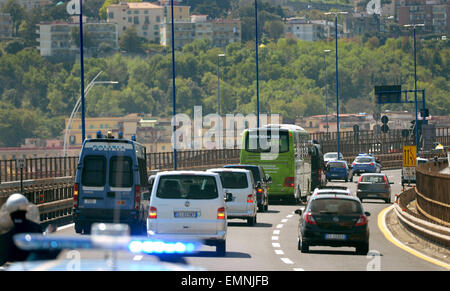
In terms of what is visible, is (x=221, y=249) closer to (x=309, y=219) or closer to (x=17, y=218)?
(x=309, y=219)

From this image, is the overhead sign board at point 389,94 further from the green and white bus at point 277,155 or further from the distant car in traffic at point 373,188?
the green and white bus at point 277,155

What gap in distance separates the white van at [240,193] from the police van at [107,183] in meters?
5.35

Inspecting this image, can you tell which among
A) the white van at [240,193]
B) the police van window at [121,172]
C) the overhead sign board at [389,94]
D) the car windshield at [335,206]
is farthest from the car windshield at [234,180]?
the overhead sign board at [389,94]

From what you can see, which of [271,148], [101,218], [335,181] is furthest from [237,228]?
[335,181]

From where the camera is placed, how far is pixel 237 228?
30172 mm

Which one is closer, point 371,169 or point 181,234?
point 181,234

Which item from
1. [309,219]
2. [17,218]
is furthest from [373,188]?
[17,218]

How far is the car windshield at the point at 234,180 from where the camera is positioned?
3100cm
